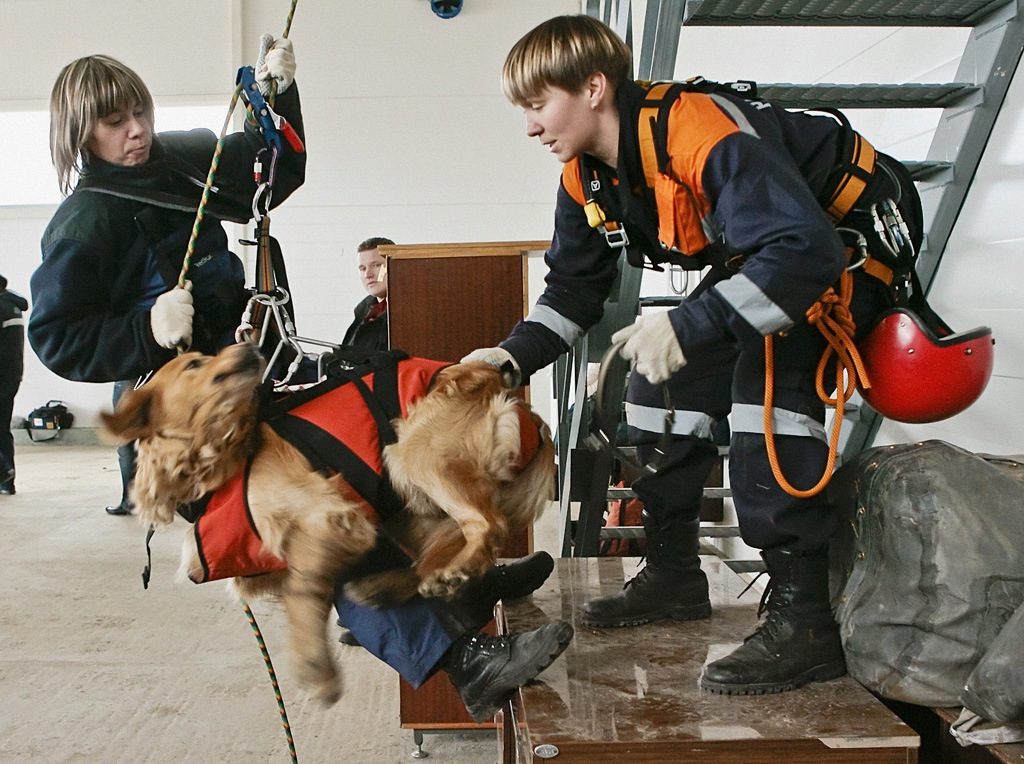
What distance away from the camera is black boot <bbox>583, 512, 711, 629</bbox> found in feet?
6.45

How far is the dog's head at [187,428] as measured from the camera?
1492mm

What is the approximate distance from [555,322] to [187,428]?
0.88 metres

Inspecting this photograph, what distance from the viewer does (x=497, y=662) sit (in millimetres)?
1593

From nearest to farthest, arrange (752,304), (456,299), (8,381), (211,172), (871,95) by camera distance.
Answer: (752,304) → (211,172) → (871,95) → (456,299) → (8,381)

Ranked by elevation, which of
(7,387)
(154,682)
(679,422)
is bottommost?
(154,682)

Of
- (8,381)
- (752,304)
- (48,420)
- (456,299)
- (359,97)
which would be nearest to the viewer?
(752,304)

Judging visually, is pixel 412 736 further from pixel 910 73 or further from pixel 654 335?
pixel 910 73

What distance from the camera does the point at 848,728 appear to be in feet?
4.64

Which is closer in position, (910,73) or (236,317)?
(236,317)

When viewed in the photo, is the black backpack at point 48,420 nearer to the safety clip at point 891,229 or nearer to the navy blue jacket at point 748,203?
the navy blue jacket at point 748,203

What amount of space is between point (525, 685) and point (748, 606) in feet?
2.33

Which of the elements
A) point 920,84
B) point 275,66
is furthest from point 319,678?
point 920,84

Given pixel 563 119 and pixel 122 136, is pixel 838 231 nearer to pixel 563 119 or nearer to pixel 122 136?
pixel 563 119

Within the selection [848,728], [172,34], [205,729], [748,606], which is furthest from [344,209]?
[848,728]
